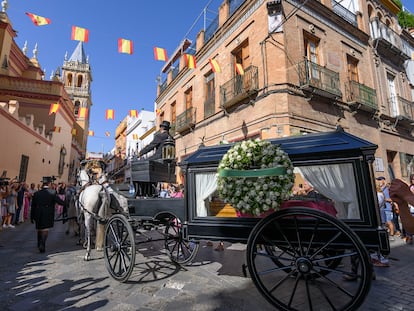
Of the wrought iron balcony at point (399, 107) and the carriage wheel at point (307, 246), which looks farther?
the wrought iron balcony at point (399, 107)

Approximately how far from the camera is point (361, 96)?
11.3 metres

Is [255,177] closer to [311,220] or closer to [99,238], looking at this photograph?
A: [311,220]

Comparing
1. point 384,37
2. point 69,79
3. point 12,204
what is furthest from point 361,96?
point 69,79

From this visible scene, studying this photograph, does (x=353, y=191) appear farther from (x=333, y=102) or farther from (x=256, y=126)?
(x=333, y=102)

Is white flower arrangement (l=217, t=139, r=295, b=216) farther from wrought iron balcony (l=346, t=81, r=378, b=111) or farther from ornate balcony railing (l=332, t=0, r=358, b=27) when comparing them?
ornate balcony railing (l=332, t=0, r=358, b=27)

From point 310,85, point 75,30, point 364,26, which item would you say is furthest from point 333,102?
point 75,30

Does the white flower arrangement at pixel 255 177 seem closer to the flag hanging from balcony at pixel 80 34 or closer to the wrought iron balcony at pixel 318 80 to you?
the wrought iron balcony at pixel 318 80

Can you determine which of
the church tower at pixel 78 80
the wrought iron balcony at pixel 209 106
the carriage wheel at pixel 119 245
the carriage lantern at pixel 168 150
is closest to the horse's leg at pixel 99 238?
the carriage wheel at pixel 119 245

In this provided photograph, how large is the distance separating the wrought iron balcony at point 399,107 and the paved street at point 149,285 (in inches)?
454

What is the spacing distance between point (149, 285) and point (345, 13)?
15.2 meters

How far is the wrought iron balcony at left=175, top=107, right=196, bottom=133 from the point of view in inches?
545

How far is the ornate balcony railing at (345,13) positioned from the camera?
11823mm

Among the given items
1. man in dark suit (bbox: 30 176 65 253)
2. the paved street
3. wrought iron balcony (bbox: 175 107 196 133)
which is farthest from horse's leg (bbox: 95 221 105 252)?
wrought iron balcony (bbox: 175 107 196 133)

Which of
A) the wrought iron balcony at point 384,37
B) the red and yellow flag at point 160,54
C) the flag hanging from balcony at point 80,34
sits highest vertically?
the wrought iron balcony at point 384,37
